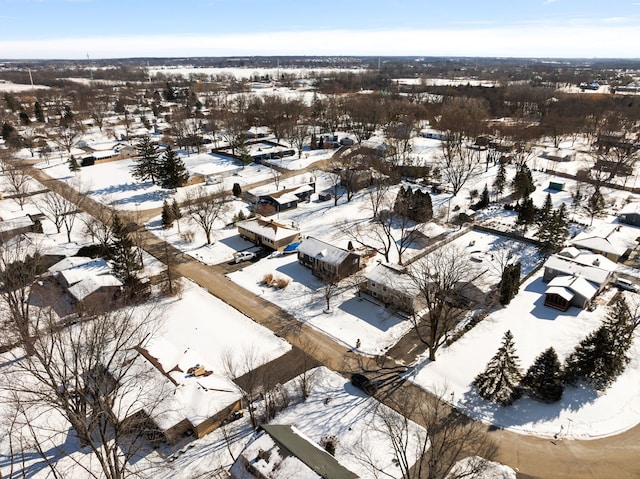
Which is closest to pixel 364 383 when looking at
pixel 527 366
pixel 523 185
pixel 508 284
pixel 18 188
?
pixel 527 366

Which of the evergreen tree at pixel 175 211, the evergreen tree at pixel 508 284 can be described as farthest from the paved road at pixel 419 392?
the evergreen tree at pixel 508 284

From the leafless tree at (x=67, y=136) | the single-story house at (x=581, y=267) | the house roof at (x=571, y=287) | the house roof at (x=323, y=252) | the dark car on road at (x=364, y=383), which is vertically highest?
the leafless tree at (x=67, y=136)

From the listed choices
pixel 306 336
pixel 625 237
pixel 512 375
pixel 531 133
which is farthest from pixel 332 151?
pixel 512 375

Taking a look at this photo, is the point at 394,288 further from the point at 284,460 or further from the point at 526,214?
the point at 526,214

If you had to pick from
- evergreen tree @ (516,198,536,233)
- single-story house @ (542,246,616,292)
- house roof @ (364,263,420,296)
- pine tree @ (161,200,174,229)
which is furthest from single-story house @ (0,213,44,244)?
evergreen tree @ (516,198,536,233)

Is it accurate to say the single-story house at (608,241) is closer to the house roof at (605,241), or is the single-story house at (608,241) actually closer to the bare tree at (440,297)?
the house roof at (605,241)
